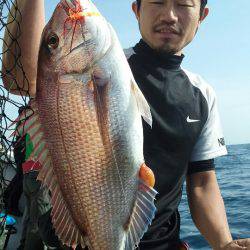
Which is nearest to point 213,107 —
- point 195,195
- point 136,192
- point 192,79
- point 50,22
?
point 192,79

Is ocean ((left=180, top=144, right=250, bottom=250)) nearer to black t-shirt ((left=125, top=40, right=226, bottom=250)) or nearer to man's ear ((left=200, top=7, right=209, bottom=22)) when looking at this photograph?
black t-shirt ((left=125, top=40, right=226, bottom=250))

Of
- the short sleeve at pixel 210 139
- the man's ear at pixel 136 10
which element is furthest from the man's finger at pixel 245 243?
the man's ear at pixel 136 10

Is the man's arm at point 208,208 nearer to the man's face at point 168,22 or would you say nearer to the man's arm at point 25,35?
the man's face at point 168,22

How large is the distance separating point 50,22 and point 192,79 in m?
1.70

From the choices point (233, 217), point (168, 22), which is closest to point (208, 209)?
point (168, 22)

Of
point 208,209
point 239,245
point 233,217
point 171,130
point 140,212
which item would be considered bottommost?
point 233,217

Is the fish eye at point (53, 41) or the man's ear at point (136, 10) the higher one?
the man's ear at point (136, 10)

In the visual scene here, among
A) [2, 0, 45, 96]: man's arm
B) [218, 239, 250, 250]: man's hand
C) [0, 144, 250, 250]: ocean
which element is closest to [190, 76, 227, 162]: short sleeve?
[218, 239, 250, 250]: man's hand

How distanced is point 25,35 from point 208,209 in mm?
2052

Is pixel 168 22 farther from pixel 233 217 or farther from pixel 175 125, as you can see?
pixel 233 217

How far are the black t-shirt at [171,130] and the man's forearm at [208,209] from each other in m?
0.12

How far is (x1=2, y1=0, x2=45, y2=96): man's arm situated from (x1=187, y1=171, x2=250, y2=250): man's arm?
5.72 ft

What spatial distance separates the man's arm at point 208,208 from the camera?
3.29 m

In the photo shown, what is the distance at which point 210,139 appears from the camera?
3359mm
